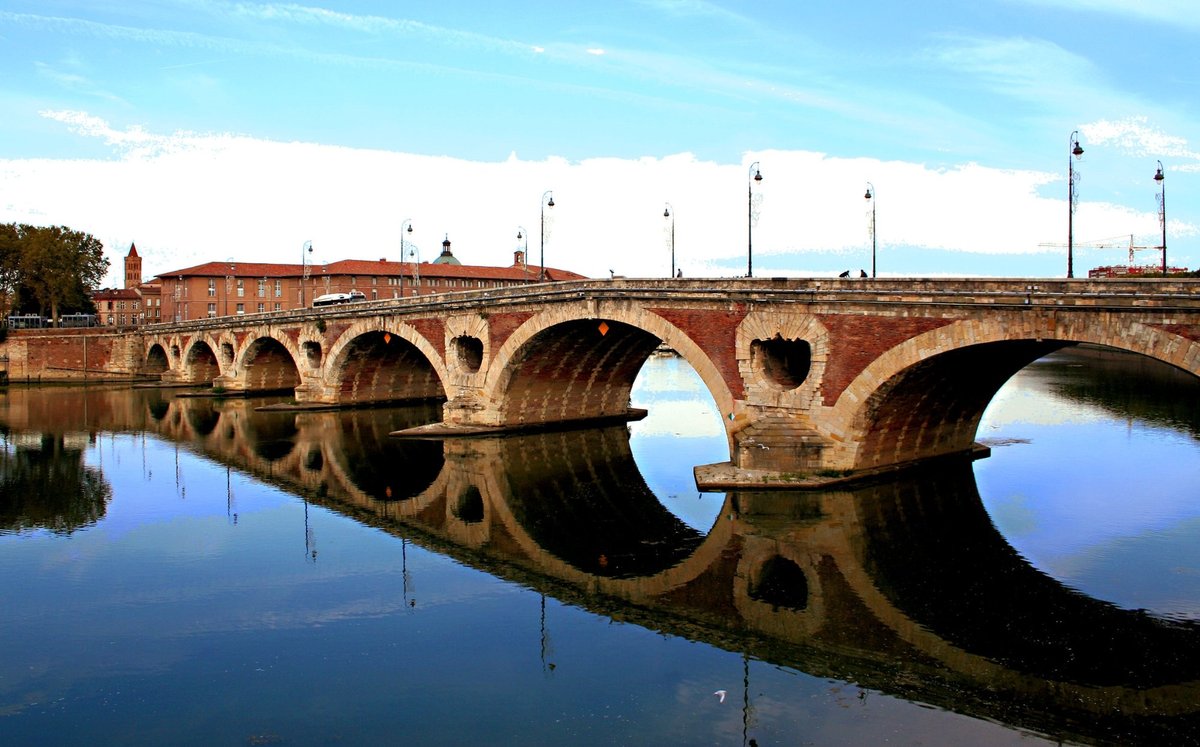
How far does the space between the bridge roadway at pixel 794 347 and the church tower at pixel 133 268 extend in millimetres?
144133

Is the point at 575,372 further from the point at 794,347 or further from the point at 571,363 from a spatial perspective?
the point at 794,347

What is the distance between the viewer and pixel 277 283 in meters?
106

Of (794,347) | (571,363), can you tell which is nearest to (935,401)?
(794,347)

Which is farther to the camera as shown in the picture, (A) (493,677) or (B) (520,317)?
(B) (520,317)

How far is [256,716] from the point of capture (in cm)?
1385

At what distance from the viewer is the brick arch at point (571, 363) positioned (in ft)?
117

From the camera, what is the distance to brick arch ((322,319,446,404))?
51531mm

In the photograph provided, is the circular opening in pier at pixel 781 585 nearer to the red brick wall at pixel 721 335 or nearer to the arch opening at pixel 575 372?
the red brick wall at pixel 721 335

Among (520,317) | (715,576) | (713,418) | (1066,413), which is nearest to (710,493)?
(715,576)

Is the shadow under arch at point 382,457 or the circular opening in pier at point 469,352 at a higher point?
the circular opening in pier at point 469,352

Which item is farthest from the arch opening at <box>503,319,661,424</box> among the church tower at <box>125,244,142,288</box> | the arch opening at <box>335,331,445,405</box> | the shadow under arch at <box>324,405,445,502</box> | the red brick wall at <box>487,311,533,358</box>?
the church tower at <box>125,244,142,288</box>

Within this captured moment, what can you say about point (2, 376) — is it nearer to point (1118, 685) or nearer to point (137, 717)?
point (137, 717)

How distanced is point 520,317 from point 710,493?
13.8 m

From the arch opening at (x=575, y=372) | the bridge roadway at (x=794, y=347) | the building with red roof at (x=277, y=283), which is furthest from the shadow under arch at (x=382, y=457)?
the building with red roof at (x=277, y=283)
